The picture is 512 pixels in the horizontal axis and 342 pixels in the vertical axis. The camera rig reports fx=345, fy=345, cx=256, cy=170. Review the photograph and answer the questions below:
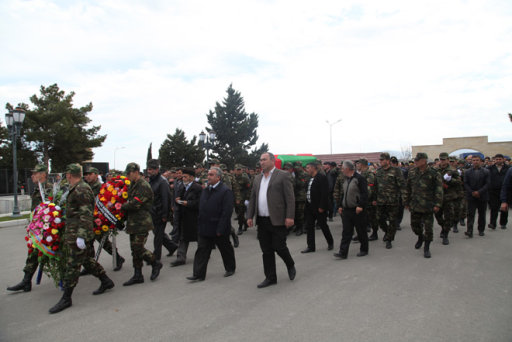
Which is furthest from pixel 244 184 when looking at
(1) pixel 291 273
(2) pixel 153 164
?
(1) pixel 291 273

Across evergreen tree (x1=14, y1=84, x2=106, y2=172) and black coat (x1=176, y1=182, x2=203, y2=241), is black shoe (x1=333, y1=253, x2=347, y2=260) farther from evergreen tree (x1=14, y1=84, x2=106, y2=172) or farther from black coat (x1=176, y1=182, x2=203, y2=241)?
evergreen tree (x1=14, y1=84, x2=106, y2=172)

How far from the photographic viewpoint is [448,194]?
8297 millimetres

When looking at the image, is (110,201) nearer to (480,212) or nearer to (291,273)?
(291,273)

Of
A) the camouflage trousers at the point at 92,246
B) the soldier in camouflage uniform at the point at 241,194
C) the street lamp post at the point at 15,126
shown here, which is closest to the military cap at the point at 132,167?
the camouflage trousers at the point at 92,246

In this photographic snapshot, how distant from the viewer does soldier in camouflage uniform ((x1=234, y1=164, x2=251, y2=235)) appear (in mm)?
10312

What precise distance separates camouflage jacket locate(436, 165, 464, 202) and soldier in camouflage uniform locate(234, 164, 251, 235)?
5393 mm

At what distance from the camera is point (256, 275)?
586 centimetres

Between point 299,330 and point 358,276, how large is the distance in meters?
2.18

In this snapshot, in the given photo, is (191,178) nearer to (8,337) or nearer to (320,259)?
(320,259)

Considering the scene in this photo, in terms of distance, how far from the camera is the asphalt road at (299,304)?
3.71 meters

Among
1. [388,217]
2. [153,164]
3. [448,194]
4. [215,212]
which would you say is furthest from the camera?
[448,194]

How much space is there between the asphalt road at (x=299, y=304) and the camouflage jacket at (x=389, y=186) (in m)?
1.55

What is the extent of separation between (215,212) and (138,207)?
4.08ft

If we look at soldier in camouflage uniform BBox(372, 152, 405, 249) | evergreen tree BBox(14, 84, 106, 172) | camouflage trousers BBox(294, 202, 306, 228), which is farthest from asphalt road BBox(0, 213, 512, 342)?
evergreen tree BBox(14, 84, 106, 172)
